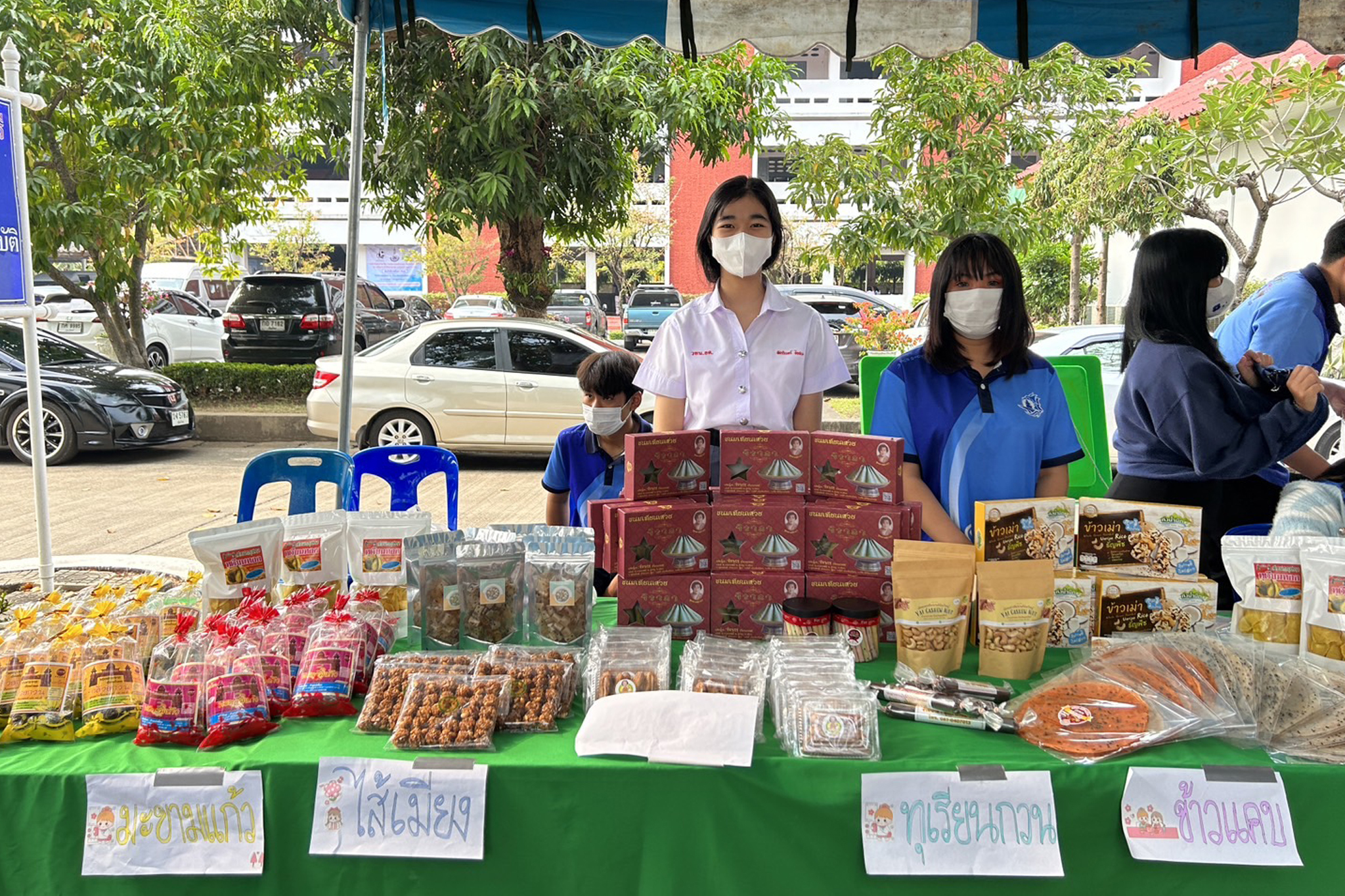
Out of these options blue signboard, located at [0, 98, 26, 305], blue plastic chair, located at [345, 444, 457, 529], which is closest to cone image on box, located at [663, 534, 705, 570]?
blue plastic chair, located at [345, 444, 457, 529]

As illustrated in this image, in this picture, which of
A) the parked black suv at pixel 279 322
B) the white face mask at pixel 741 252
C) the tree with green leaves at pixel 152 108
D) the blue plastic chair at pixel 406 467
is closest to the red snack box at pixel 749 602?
the white face mask at pixel 741 252

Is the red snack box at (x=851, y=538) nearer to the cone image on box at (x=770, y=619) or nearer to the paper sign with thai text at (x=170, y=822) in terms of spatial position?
the cone image on box at (x=770, y=619)

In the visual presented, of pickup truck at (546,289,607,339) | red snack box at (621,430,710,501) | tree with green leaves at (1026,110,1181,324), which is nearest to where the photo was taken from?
red snack box at (621,430,710,501)

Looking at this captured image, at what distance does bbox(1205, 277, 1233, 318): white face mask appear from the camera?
9.35 ft

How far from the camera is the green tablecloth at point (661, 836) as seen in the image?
1657 millimetres

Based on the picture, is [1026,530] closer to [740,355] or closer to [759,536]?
[759,536]

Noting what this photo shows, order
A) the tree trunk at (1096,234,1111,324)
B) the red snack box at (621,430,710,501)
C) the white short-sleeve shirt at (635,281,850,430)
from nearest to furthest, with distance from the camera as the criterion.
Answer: the red snack box at (621,430,710,501), the white short-sleeve shirt at (635,281,850,430), the tree trunk at (1096,234,1111,324)

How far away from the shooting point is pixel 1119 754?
5.61ft

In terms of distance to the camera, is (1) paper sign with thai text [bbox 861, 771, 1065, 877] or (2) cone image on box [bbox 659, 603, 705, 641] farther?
(2) cone image on box [bbox 659, 603, 705, 641]

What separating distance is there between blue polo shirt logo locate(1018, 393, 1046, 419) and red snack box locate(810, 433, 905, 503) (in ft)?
2.11

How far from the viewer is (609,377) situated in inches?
122

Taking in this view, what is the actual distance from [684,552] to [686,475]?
0.20 metres

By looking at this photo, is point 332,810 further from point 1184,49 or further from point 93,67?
point 93,67

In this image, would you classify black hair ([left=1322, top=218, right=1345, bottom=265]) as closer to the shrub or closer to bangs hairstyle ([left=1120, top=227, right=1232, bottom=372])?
bangs hairstyle ([left=1120, top=227, right=1232, bottom=372])
